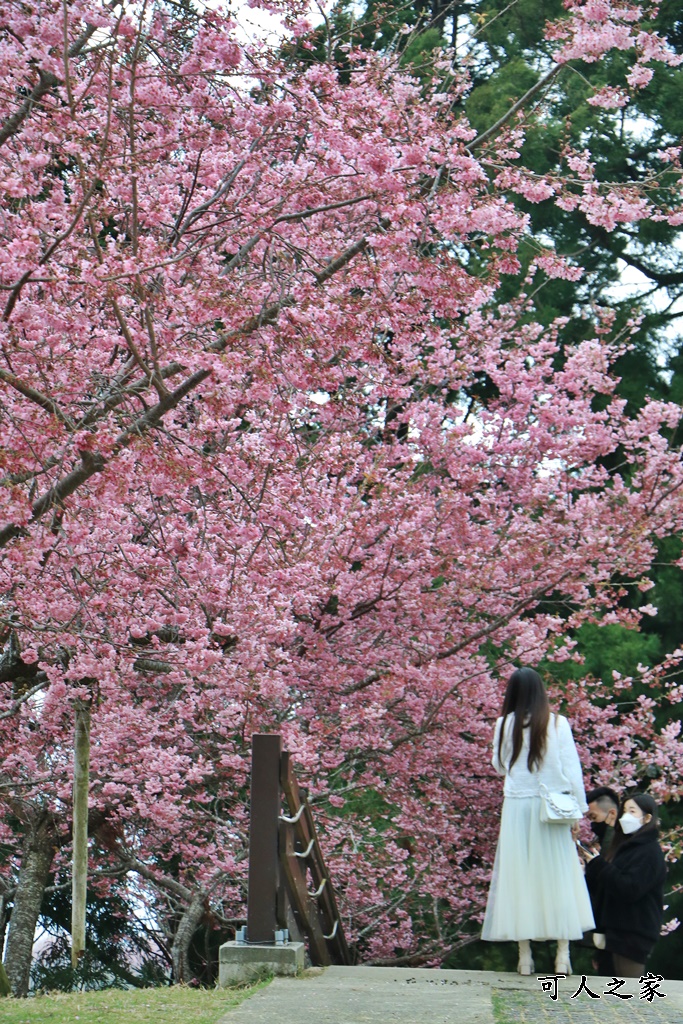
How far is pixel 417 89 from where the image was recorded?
18.4 feet

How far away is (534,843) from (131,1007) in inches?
72.5

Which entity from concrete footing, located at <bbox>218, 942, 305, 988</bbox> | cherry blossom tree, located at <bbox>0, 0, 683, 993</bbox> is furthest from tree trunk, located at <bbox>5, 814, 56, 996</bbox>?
concrete footing, located at <bbox>218, 942, 305, 988</bbox>

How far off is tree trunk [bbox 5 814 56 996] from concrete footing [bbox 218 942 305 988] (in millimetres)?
4889

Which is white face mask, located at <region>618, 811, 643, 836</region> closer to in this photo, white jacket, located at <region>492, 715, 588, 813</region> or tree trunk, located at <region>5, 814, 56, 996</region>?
white jacket, located at <region>492, 715, 588, 813</region>

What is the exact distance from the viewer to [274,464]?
6055 mm

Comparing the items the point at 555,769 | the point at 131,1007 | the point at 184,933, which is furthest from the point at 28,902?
the point at 555,769

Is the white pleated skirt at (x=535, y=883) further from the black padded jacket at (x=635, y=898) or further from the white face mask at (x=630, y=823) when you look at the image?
the white face mask at (x=630, y=823)

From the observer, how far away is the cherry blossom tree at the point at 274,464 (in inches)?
192

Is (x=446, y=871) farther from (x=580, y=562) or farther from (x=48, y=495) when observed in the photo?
(x=48, y=495)

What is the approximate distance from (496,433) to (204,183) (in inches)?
154

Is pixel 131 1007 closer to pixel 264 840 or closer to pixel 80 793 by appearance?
pixel 264 840

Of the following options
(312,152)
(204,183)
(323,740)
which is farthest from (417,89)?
(323,740)

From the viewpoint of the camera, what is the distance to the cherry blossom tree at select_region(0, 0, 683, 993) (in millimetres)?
4871

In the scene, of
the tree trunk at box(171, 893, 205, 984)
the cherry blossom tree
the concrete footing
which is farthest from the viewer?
the tree trunk at box(171, 893, 205, 984)
